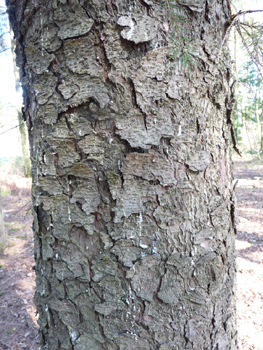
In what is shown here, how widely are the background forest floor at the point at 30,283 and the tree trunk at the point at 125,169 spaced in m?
0.46

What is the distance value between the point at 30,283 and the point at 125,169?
344 centimetres

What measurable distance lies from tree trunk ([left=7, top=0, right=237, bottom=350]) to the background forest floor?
465 millimetres

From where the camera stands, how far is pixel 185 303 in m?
0.87

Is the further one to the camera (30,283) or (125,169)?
(30,283)

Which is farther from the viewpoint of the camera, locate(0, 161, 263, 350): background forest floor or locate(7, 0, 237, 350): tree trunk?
locate(0, 161, 263, 350): background forest floor

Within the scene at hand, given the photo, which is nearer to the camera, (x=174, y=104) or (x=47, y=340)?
(x=174, y=104)

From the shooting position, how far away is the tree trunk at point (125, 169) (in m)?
0.78

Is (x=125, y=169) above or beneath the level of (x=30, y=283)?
above

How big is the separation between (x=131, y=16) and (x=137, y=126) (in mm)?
336

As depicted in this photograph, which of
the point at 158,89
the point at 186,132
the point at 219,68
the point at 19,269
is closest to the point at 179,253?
the point at 186,132

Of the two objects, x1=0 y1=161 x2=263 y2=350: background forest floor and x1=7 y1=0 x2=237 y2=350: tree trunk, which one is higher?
x1=7 y1=0 x2=237 y2=350: tree trunk

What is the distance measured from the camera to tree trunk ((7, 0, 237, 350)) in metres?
0.78

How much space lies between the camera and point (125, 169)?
0.80 meters

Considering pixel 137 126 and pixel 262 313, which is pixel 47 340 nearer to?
pixel 137 126
